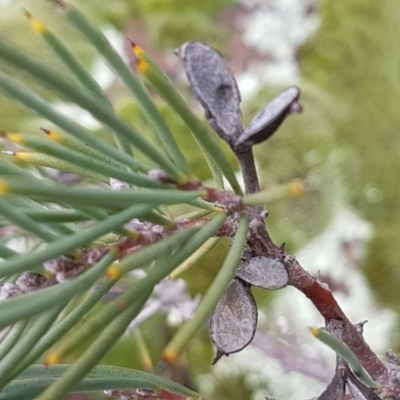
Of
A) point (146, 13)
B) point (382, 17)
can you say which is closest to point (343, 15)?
point (382, 17)

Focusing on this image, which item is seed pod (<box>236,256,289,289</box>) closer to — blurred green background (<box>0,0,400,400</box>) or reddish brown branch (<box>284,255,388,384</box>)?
reddish brown branch (<box>284,255,388,384</box>)

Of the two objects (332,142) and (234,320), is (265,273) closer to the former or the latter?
(234,320)

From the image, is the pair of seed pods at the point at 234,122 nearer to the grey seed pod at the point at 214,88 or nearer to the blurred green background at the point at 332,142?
the grey seed pod at the point at 214,88

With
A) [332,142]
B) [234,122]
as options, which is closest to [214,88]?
[234,122]

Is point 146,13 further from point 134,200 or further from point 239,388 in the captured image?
point 134,200

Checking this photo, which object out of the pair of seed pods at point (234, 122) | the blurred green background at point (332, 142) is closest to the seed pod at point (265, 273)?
the pair of seed pods at point (234, 122)

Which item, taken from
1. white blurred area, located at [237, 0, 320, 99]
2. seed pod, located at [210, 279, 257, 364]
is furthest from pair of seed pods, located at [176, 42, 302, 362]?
white blurred area, located at [237, 0, 320, 99]

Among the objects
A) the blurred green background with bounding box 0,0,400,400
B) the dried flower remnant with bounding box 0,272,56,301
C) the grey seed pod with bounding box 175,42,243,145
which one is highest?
the blurred green background with bounding box 0,0,400,400
